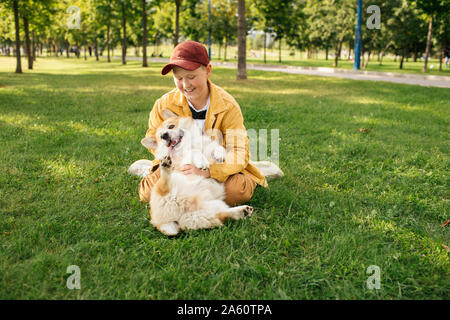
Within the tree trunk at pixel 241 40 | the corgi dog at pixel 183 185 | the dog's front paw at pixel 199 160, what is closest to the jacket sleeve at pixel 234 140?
the corgi dog at pixel 183 185

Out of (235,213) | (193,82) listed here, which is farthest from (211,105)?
(235,213)

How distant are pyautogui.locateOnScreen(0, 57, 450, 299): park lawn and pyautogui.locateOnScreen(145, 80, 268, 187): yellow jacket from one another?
0.65m

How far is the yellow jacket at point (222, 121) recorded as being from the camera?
11.6 ft

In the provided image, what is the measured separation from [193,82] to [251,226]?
171 cm

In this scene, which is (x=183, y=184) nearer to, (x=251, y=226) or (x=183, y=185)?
(x=183, y=185)

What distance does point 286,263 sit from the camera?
114 inches

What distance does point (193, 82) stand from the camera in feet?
10.7

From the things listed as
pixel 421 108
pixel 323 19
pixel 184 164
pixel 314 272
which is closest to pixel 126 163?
pixel 184 164

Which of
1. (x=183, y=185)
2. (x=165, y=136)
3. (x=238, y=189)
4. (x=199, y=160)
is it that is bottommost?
(x=238, y=189)

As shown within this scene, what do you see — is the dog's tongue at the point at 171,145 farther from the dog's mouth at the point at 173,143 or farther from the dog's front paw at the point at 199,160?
the dog's front paw at the point at 199,160

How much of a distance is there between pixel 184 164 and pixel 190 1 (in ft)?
124

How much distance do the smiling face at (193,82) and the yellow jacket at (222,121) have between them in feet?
0.53

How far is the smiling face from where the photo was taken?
10.6 feet
